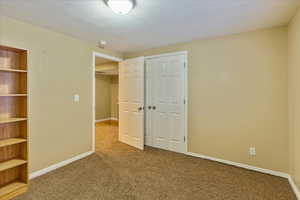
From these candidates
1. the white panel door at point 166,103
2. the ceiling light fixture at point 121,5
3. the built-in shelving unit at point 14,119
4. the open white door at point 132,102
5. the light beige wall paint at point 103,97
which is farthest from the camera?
the light beige wall paint at point 103,97

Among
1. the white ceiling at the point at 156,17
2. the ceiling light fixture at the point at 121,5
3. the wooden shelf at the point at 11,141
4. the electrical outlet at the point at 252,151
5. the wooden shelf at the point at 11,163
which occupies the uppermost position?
the white ceiling at the point at 156,17

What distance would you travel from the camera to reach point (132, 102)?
12.1ft

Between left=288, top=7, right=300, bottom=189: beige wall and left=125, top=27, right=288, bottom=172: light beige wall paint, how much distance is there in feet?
0.46

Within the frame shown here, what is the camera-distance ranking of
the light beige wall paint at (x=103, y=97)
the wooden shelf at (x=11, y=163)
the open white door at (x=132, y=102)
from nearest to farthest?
the wooden shelf at (x=11, y=163), the open white door at (x=132, y=102), the light beige wall paint at (x=103, y=97)

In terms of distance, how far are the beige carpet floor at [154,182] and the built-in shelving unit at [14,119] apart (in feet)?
0.83

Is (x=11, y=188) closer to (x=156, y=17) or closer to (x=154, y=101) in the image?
(x=154, y=101)

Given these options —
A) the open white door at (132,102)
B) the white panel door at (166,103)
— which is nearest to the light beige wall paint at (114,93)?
the open white door at (132,102)

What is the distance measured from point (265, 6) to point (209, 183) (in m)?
2.34

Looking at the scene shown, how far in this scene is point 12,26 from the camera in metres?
2.14

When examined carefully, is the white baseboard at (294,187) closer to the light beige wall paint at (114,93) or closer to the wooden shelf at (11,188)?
the wooden shelf at (11,188)

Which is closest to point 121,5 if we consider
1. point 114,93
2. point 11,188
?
point 11,188

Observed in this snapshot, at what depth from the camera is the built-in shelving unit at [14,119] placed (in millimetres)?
2027

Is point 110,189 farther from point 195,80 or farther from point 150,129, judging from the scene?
point 195,80

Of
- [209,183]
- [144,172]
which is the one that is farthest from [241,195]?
[144,172]
